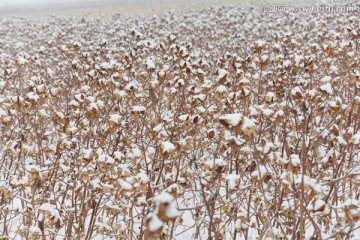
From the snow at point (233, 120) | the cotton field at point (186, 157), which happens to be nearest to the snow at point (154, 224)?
the cotton field at point (186, 157)

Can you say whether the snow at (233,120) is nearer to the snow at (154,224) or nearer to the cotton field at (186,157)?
the cotton field at (186,157)

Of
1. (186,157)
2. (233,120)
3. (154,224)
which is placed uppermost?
(186,157)

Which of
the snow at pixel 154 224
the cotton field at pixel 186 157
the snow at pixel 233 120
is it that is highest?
the cotton field at pixel 186 157

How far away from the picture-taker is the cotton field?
2322mm

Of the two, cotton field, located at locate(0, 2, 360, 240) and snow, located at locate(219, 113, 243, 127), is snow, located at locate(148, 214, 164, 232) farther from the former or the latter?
snow, located at locate(219, 113, 243, 127)

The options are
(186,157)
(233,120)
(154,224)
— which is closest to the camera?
(154,224)

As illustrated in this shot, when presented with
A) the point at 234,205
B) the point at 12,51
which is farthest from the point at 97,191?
the point at 12,51

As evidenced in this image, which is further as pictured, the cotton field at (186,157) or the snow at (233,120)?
the cotton field at (186,157)

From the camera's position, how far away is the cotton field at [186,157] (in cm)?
232

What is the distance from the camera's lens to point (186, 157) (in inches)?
131

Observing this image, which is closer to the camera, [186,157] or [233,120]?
[233,120]

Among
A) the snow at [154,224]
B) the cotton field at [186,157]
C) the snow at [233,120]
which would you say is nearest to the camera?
the snow at [154,224]

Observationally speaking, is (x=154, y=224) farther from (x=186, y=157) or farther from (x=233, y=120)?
(x=186, y=157)

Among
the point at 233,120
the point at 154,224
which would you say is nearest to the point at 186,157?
the point at 233,120
